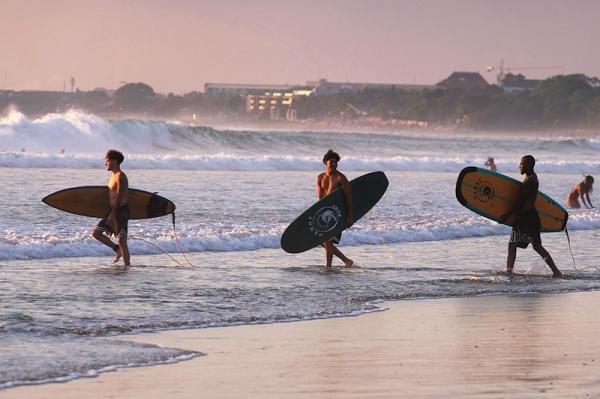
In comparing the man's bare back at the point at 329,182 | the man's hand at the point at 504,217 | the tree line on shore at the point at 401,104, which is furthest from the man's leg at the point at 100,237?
the tree line on shore at the point at 401,104

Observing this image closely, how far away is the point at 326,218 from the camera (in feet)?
47.1

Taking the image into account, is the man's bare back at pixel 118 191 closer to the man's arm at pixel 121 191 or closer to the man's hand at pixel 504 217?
the man's arm at pixel 121 191

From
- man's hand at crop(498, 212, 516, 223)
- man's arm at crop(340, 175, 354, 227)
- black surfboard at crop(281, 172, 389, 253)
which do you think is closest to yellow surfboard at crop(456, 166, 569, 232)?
man's hand at crop(498, 212, 516, 223)

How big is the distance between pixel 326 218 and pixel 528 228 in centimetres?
217

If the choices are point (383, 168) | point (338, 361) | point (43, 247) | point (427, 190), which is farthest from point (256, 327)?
point (383, 168)

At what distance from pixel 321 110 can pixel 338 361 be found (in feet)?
558

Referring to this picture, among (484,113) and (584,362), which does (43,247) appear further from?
(484,113)

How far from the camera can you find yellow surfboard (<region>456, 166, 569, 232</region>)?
47.8 ft

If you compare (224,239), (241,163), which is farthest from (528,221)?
(241,163)

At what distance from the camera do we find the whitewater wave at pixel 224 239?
14.8 metres

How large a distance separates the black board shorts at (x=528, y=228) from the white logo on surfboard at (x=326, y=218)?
1938mm

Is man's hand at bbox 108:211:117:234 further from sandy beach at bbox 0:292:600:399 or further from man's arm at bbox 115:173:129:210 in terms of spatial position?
sandy beach at bbox 0:292:600:399

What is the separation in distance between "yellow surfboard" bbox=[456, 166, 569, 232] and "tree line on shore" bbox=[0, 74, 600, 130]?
135457 mm

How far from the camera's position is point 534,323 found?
1033 cm
